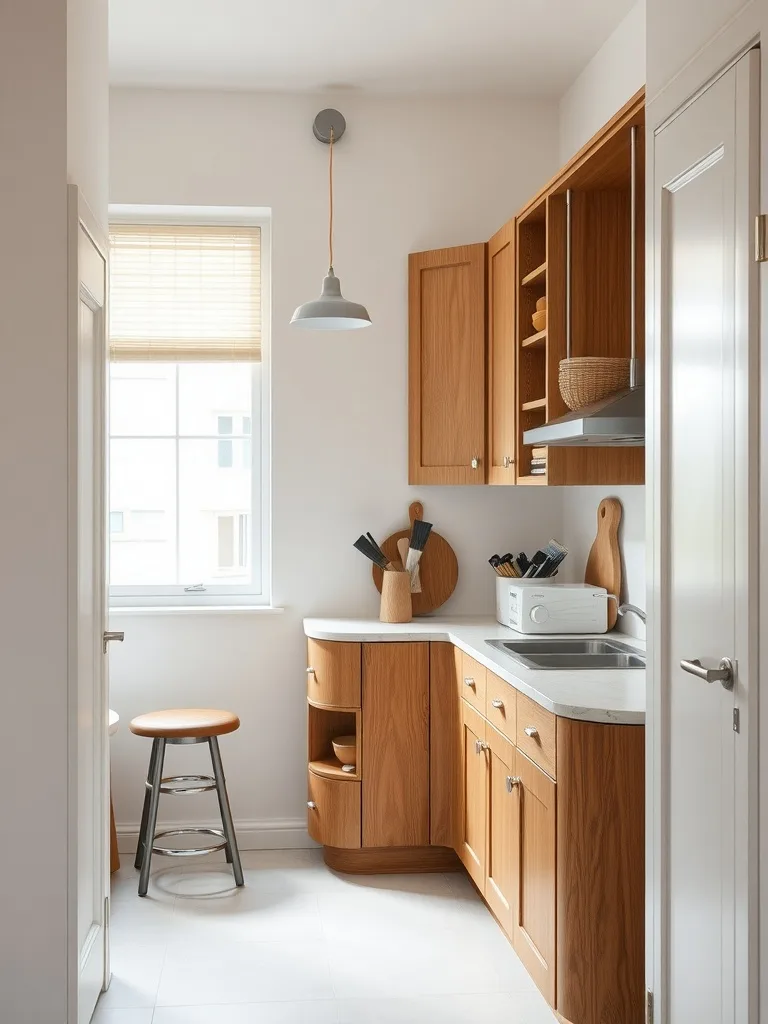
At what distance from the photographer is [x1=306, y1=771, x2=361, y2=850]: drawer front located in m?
3.64

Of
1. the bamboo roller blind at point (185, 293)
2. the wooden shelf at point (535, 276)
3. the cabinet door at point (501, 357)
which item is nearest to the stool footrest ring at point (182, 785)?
the cabinet door at point (501, 357)

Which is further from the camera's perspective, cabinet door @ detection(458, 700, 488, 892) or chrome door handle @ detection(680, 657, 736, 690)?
cabinet door @ detection(458, 700, 488, 892)

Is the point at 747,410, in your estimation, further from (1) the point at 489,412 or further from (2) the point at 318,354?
(2) the point at 318,354

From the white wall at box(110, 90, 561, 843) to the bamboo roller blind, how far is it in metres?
0.16

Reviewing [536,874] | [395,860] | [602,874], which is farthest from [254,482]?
[602,874]

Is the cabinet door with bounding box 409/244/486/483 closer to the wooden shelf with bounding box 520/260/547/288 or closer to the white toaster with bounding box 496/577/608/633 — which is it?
the wooden shelf with bounding box 520/260/547/288

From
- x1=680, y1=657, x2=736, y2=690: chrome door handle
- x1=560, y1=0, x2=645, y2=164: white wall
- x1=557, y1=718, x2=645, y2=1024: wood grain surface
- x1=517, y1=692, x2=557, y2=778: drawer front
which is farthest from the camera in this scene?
x1=560, y1=0, x2=645, y2=164: white wall

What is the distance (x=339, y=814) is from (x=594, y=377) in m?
1.83

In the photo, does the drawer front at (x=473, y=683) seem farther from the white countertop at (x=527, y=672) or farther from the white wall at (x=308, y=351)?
the white wall at (x=308, y=351)

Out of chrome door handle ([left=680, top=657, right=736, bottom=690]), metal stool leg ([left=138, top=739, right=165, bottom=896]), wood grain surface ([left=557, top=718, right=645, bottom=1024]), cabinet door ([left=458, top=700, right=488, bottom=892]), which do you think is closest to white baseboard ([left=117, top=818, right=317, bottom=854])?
metal stool leg ([left=138, top=739, right=165, bottom=896])

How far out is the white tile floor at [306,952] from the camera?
8.87 feet

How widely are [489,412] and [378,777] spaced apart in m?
1.42

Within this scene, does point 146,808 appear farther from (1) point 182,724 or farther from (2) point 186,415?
(2) point 186,415

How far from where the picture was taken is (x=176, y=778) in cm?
375
